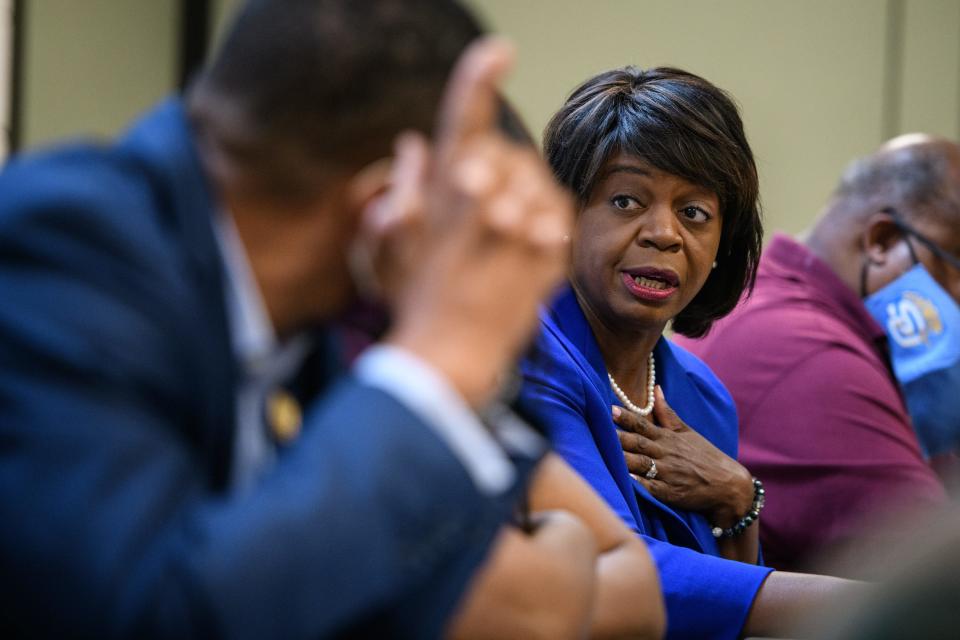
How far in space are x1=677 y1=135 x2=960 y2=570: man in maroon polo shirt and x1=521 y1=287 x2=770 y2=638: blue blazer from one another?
1.56 feet

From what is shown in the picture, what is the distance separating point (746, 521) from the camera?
2.09 m

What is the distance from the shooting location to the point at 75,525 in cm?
74

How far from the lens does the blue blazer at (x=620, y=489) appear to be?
1812 millimetres

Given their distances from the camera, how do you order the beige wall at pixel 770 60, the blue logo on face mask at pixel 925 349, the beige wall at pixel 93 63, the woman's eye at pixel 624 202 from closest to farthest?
the woman's eye at pixel 624 202 → the blue logo on face mask at pixel 925 349 → the beige wall at pixel 93 63 → the beige wall at pixel 770 60

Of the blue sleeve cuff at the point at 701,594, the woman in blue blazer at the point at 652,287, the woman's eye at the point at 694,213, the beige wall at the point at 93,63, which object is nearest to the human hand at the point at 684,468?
the woman in blue blazer at the point at 652,287

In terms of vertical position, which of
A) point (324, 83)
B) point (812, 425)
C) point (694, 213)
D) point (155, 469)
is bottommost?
point (812, 425)

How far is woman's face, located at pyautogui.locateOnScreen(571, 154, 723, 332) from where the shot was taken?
2053 mm

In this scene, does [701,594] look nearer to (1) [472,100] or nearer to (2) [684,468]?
(2) [684,468]

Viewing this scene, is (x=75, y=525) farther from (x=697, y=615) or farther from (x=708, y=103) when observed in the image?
(x=708, y=103)

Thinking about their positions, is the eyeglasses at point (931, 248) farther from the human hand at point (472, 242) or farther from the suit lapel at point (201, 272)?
the suit lapel at point (201, 272)

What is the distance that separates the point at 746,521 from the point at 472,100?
1.38 meters

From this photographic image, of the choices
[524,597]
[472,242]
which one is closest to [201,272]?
[472,242]

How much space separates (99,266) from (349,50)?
0.24 meters

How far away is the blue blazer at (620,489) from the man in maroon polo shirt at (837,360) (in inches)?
18.7
